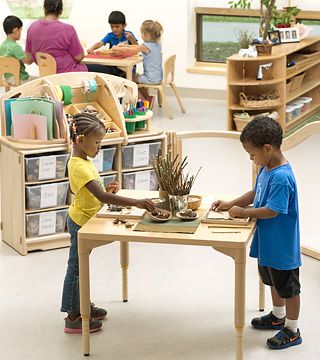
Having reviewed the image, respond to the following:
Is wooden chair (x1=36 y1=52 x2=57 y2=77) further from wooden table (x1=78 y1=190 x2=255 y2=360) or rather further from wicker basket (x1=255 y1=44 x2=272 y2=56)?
wooden table (x1=78 y1=190 x2=255 y2=360)

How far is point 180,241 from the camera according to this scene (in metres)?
3.73

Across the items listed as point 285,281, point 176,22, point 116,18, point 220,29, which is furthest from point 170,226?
point 220,29

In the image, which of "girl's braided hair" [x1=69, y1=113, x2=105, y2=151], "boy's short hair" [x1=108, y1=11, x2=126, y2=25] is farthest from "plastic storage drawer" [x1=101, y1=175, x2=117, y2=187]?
"boy's short hair" [x1=108, y1=11, x2=126, y2=25]

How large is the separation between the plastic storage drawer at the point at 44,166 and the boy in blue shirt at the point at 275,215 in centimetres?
157

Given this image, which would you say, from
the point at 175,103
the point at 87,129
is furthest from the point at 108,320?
the point at 175,103

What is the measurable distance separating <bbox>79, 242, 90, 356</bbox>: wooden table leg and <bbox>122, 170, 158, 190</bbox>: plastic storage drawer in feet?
5.71

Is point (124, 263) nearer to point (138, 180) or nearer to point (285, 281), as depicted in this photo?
point (285, 281)

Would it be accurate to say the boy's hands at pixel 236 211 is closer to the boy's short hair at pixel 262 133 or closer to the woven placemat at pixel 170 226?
the woven placemat at pixel 170 226

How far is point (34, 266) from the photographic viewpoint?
5.16 metres

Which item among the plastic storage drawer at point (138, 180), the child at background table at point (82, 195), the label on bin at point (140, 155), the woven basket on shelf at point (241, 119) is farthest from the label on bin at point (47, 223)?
the woven basket on shelf at point (241, 119)

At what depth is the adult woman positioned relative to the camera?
7.73m

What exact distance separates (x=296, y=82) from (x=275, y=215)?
17.8ft

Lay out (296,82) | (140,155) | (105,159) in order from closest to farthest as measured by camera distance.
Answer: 1. (105,159)
2. (140,155)
3. (296,82)

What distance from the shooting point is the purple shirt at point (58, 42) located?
7845mm
